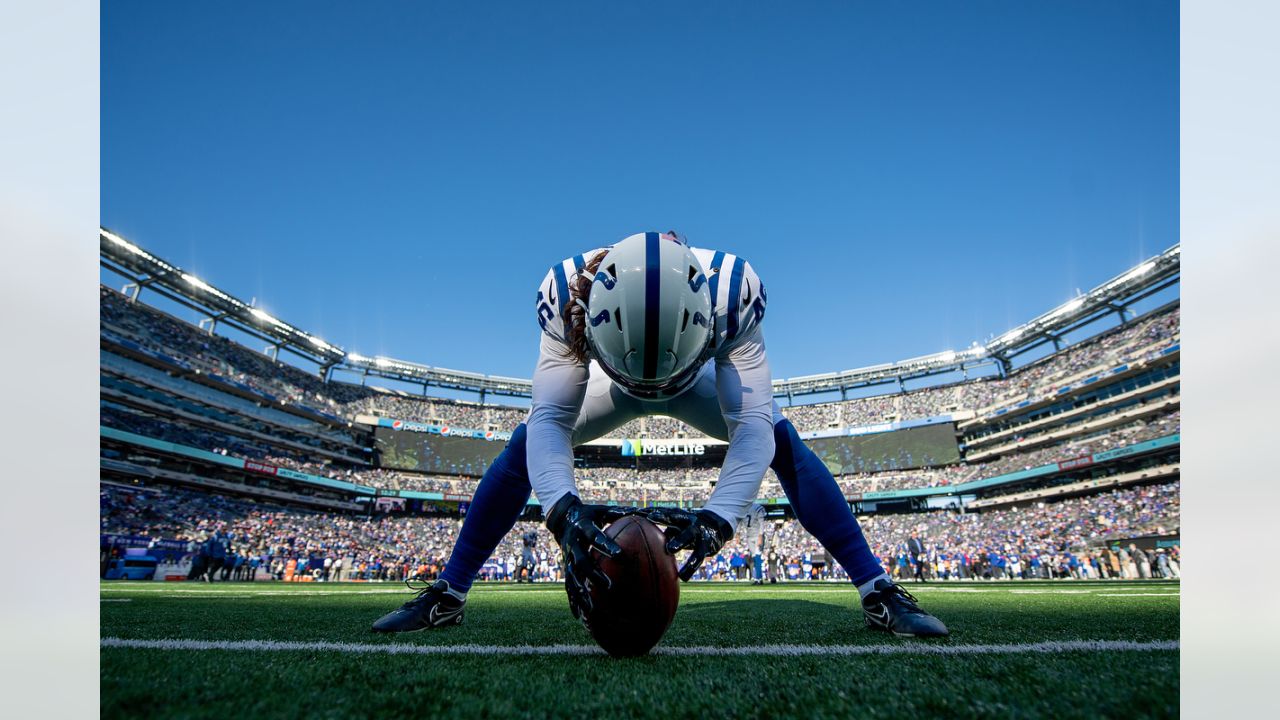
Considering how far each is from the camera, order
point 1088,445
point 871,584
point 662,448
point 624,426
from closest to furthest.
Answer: point 871,584 → point 1088,445 → point 624,426 → point 662,448

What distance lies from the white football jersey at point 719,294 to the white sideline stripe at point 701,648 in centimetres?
134

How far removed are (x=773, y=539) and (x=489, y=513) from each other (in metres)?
28.5

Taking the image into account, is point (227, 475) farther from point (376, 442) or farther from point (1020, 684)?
point (1020, 684)

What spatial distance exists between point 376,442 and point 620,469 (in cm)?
1701

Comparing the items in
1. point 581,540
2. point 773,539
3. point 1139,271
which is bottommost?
point 773,539

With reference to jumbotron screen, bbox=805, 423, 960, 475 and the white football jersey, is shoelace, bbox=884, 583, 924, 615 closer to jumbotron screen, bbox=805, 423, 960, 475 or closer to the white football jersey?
the white football jersey

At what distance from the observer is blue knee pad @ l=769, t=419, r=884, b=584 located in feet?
11.5

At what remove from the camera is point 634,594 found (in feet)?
7.53

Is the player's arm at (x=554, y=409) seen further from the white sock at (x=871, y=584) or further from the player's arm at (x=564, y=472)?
the white sock at (x=871, y=584)

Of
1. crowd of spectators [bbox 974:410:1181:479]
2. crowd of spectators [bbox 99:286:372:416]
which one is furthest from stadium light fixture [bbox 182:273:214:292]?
crowd of spectators [bbox 974:410:1181:479]

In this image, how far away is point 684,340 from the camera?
7.66 ft

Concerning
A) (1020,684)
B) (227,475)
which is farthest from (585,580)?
(227,475)

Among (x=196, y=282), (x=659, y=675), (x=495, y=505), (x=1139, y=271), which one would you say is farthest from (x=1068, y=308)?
(x=196, y=282)

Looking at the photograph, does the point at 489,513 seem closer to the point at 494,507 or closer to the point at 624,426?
the point at 494,507
